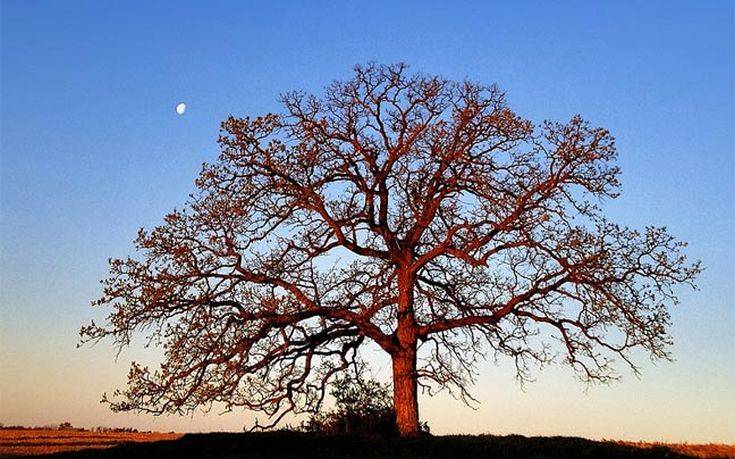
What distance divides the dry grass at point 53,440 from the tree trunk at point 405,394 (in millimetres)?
→ 8311

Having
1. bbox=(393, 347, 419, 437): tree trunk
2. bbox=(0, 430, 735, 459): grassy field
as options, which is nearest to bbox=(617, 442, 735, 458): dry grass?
bbox=(0, 430, 735, 459): grassy field

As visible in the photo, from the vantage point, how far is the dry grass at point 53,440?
2668 cm

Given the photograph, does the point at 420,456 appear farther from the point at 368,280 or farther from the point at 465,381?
the point at 368,280

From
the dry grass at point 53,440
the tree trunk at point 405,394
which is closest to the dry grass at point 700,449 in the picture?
the tree trunk at point 405,394

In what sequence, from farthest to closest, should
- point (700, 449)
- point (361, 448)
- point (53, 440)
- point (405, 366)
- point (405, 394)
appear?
point (53, 440)
point (405, 366)
point (405, 394)
point (361, 448)
point (700, 449)

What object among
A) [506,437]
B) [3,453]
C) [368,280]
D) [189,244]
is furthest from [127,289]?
[506,437]

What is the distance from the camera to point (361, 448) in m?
22.9

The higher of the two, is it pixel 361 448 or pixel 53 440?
pixel 53 440

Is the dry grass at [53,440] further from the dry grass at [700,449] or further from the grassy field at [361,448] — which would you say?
the dry grass at [700,449]

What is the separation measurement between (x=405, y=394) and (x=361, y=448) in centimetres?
410

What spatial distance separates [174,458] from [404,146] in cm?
1285

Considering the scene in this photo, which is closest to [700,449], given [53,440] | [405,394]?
[405,394]

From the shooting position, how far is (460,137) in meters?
28.0

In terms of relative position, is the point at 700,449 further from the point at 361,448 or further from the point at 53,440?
the point at 53,440
